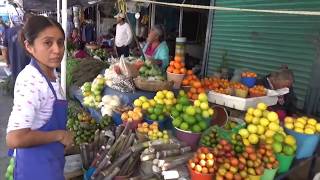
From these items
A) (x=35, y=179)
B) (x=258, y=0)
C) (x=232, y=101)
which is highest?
(x=258, y=0)

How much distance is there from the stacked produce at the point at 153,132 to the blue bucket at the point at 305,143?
112 centimetres

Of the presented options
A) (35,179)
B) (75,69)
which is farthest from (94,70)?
(35,179)

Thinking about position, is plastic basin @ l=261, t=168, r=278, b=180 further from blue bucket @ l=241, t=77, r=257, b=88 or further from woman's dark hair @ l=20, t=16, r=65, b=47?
woman's dark hair @ l=20, t=16, r=65, b=47

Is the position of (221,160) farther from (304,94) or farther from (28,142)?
(304,94)

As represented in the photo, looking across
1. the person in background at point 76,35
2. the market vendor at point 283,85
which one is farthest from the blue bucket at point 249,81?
the person in background at point 76,35

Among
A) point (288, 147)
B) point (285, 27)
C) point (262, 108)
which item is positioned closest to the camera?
point (288, 147)

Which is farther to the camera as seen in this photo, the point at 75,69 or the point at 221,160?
the point at 75,69

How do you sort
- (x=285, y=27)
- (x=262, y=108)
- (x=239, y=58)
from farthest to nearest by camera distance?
(x=239, y=58) < (x=285, y=27) < (x=262, y=108)

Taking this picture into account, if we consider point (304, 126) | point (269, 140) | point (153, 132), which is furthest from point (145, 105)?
point (304, 126)

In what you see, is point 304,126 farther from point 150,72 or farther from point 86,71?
point 86,71

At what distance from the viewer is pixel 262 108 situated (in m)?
2.70

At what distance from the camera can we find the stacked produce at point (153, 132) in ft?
9.28

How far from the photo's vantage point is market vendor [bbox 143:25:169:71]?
5.26m

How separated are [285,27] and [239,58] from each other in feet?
4.52
